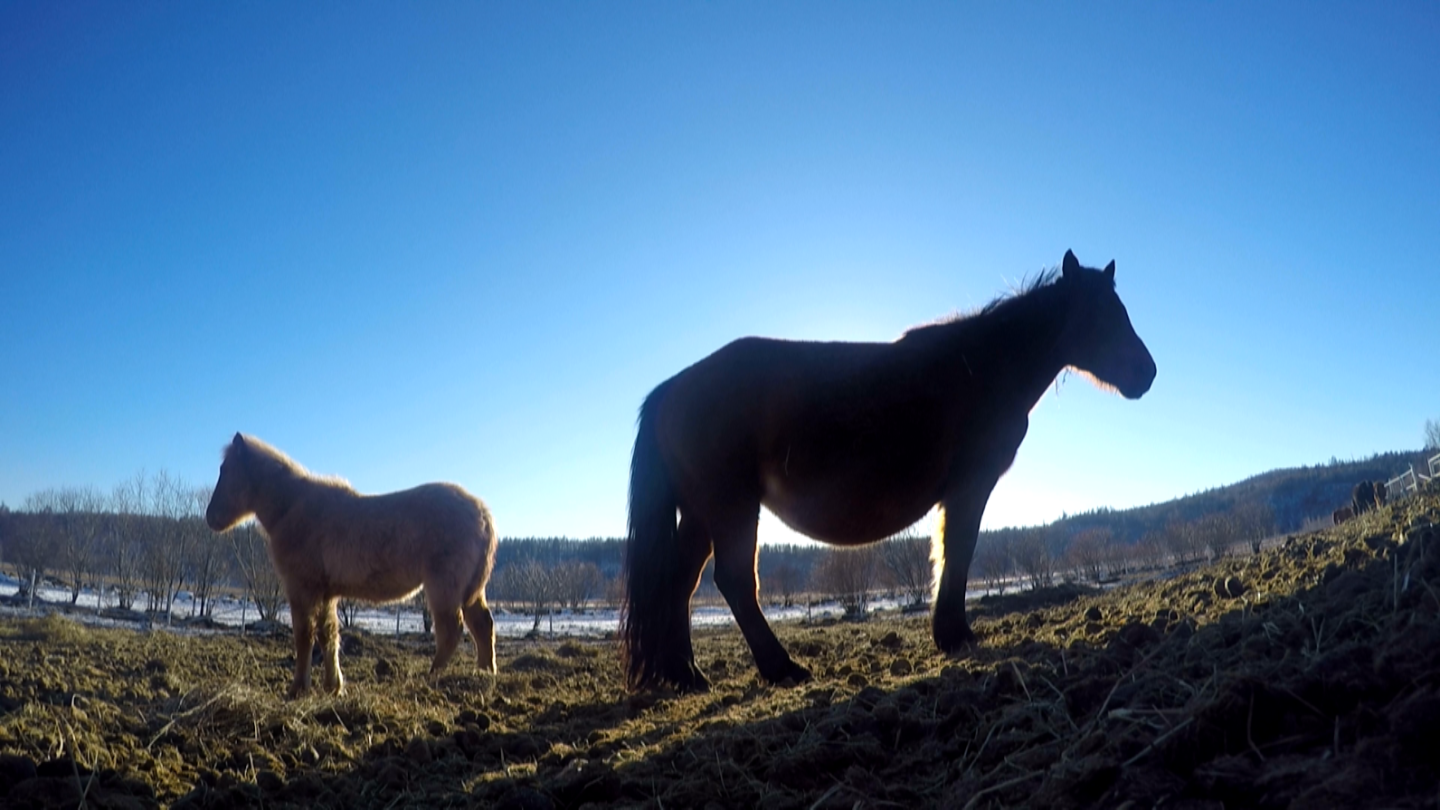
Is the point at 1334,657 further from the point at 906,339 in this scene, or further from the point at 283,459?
the point at 283,459

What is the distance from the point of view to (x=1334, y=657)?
1.83m

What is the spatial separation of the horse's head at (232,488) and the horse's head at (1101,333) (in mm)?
8705

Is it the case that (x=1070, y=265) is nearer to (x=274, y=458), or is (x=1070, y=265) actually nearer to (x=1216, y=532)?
(x=274, y=458)

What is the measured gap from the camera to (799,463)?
5336 mm

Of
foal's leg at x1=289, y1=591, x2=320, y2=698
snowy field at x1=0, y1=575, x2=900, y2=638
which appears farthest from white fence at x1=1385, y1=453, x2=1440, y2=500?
snowy field at x1=0, y1=575, x2=900, y2=638

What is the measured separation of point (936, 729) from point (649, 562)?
125 inches

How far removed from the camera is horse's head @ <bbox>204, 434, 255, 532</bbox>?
8.74m

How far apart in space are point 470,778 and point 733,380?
3036 millimetres

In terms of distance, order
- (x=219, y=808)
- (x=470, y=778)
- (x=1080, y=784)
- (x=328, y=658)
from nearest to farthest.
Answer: (x=1080, y=784), (x=219, y=808), (x=470, y=778), (x=328, y=658)

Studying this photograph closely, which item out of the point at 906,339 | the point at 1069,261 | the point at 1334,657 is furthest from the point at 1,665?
the point at 1069,261

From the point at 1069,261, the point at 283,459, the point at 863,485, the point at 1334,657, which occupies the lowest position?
the point at 1334,657

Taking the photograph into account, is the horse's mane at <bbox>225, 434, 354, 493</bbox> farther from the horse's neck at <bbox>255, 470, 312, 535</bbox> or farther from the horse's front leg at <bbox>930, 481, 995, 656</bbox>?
the horse's front leg at <bbox>930, 481, 995, 656</bbox>

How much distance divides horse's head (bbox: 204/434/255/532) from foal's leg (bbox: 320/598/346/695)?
1.69 meters

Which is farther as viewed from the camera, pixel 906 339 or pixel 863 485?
pixel 906 339
